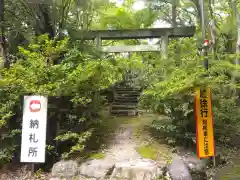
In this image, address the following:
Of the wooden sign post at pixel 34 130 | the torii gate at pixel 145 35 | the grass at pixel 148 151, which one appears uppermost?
the torii gate at pixel 145 35

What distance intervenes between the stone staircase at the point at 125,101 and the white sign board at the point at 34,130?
467 cm

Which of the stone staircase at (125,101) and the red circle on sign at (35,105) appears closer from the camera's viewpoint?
the red circle on sign at (35,105)

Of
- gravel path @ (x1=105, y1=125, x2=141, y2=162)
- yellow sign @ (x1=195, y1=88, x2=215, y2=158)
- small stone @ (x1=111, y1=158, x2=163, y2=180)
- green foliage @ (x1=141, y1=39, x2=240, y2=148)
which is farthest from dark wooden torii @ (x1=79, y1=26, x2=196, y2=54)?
small stone @ (x1=111, y1=158, x2=163, y2=180)

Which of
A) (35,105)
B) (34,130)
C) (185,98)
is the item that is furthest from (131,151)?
(35,105)

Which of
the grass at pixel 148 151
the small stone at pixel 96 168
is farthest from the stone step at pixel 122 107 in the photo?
the small stone at pixel 96 168

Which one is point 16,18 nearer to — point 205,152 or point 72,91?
point 72,91

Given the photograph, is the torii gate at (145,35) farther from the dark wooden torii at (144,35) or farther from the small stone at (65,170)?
the small stone at (65,170)

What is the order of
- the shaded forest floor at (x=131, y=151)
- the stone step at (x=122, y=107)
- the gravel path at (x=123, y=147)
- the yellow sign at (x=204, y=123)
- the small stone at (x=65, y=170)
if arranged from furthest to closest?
Result: the stone step at (x=122, y=107) < the gravel path at (x=123, y=147) < the shaded forest floor at (x=131, y=151) < the yellow sign at (x=204, y=123) < the small stone at (x=65, y=170)

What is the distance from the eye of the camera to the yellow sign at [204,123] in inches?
222

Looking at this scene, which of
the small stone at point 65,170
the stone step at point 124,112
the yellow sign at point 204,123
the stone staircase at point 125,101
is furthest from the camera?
the stone staircase at point 125,101

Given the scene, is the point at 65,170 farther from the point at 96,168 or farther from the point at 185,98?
the point at 185,98

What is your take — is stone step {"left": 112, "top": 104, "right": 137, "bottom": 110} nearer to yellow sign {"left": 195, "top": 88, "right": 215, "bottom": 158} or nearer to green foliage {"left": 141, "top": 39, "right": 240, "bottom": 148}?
green foliage {"left": 141, "top": 39, "right": 240, "bottom": 148}

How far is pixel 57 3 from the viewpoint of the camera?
817 cm

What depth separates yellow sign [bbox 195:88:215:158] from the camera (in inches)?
222
